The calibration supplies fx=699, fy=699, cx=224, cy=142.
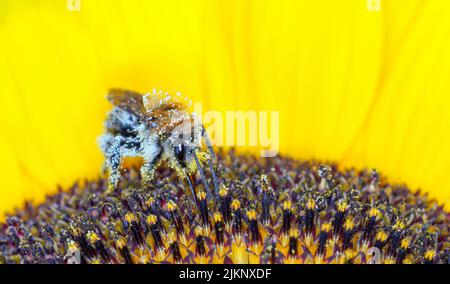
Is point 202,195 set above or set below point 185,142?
below

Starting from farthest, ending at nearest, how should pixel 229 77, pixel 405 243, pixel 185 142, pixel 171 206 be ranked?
pixel 229 77 < pixel 171 206 < pixel 405 243 < pixel 185 142

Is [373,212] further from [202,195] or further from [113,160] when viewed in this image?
[113,160]

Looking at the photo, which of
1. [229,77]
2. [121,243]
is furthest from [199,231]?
[229,77]

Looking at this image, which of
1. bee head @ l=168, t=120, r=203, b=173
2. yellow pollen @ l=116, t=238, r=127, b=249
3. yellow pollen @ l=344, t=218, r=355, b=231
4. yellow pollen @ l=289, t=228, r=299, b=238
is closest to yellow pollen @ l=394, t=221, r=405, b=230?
yellow pollen @ l=344, t=218, r=355, b=231

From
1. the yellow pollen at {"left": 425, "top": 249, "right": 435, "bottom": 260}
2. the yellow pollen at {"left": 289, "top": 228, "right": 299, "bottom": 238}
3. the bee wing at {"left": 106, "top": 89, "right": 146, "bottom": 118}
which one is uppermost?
the bee wing at {"left": 106, "top": 89, "right": 146, "bottom": 118}

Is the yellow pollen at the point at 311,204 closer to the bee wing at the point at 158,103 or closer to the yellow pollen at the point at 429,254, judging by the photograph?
the yellow pollen at the point at 429,254

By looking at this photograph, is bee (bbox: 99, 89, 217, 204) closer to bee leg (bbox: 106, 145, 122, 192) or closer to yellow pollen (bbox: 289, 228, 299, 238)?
bee leg (bbox: 106, 145, 122, 192)
